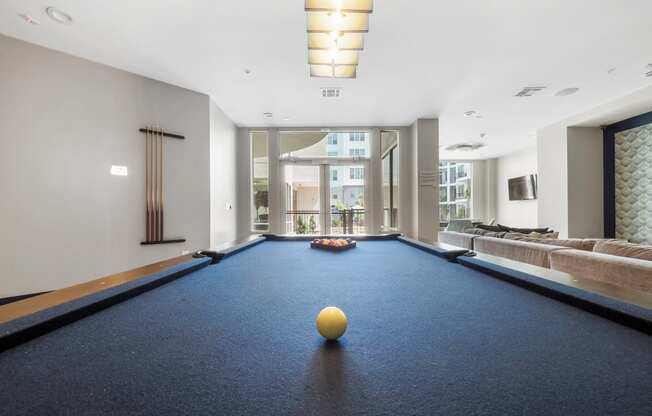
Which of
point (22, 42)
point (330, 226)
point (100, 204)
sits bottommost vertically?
point (330, 226)

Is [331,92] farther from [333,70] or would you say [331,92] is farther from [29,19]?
[29,19]

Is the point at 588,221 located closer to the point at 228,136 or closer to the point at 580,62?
the point at 580,62

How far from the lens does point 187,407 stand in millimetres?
497

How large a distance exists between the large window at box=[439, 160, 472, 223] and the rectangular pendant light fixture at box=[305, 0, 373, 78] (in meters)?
8.63

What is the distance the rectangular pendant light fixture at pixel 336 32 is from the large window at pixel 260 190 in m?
3.89

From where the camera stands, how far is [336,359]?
658 mm

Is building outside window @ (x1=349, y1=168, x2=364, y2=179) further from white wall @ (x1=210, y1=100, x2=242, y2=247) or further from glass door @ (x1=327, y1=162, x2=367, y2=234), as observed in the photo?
white wall @ (x1=210, y1=100, x2=242, y2=247)

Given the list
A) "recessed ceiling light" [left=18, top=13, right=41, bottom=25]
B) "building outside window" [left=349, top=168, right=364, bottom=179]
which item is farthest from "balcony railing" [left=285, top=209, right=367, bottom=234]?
"recessed ceiling light" [left=18, top=13, right=41, bottom=25]

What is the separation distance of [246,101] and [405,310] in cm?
461

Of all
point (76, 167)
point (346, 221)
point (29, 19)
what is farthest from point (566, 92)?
point (76, 167)

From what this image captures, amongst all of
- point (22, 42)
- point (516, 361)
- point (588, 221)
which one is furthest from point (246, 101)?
point (588, 221)

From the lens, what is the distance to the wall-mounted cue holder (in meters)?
3.82

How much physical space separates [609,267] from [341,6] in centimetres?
272

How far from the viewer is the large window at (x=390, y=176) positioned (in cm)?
639
